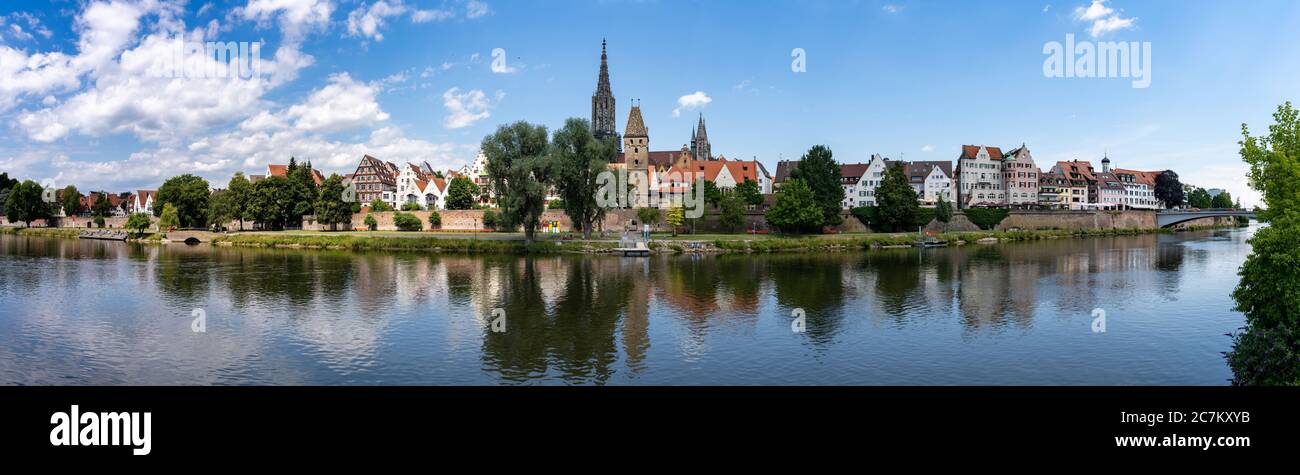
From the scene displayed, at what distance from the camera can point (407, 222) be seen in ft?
243

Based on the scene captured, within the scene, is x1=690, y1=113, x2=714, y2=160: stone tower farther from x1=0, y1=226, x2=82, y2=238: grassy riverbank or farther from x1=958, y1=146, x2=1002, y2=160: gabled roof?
x1=0, y1=226, x2=82, y2=238: grassy riverbank

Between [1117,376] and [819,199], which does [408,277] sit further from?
[819,199]

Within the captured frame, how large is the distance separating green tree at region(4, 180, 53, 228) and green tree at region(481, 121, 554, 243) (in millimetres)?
82656

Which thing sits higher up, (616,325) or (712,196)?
(712,196)

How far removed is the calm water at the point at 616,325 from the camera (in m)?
15.9

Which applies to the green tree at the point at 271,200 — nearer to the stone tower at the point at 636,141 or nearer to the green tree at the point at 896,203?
the stone tower at the point at 636,141

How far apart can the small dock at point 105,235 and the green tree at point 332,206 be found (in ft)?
70.0

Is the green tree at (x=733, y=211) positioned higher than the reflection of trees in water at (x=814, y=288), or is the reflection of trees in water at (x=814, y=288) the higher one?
the green tree at (x=733, y=211)

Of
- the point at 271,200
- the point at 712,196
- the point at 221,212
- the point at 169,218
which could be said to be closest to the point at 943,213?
the point at 712,196

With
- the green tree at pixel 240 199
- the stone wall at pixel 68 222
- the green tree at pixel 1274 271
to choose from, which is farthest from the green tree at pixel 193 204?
the green tree at pixel 1274 271

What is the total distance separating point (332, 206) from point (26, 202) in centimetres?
5441

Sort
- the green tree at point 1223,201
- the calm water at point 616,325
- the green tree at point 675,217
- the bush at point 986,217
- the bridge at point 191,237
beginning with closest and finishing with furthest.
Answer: the calm water at point 616,325
the green tree at point 675,217
the bridge at point 191,237
the bush at point 986,217
the green tree at point 1223,201
